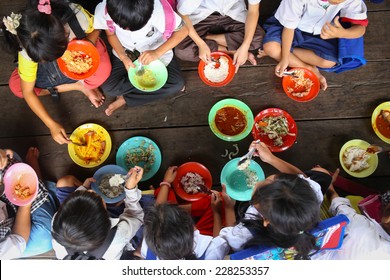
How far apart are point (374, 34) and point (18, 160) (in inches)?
90.9

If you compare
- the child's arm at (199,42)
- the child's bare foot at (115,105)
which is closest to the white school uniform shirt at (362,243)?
the child's arm at (199,42)

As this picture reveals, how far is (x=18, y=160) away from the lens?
6.68 feet

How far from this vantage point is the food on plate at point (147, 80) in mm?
2201

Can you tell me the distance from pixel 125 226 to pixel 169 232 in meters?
0.31

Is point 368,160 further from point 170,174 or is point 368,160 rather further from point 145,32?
point 145,32

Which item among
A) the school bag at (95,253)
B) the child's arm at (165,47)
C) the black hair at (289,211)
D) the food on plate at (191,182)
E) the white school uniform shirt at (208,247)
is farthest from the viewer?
the food on plate at (191,182)

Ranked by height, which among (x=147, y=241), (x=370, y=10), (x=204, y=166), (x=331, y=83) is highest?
(x=370, y=10)

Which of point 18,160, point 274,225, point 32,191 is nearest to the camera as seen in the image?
point 274,225

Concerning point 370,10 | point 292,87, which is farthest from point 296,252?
point 370,10

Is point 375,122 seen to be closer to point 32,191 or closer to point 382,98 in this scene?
point 382,98

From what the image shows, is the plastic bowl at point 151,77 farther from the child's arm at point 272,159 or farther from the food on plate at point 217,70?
the child's arm at point 272,159

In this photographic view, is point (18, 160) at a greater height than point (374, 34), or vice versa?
point (374, 34)

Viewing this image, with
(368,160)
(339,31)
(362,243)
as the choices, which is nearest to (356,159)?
(368,160)

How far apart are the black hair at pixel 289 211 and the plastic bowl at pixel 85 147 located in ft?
3.28
